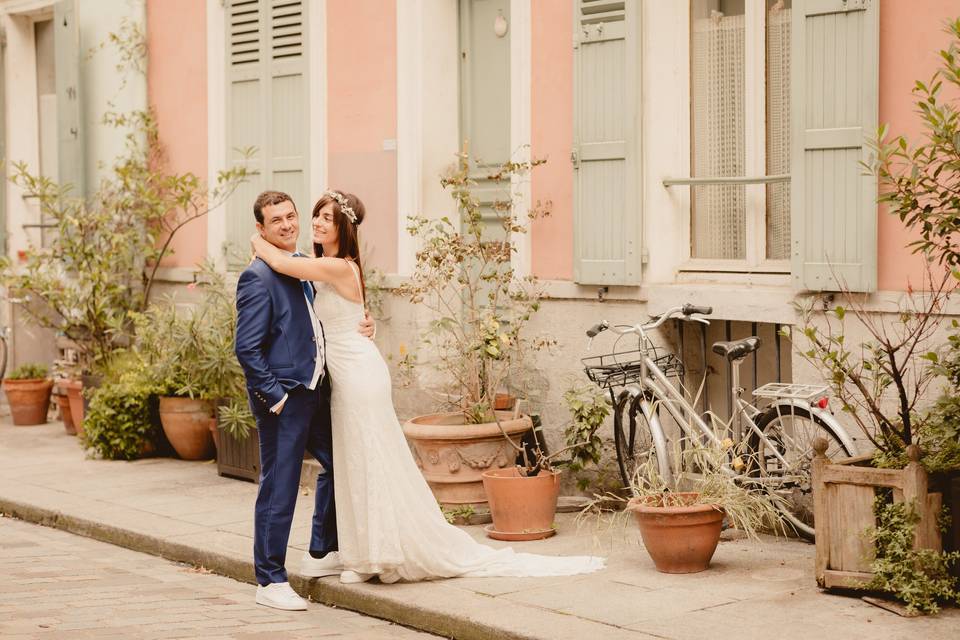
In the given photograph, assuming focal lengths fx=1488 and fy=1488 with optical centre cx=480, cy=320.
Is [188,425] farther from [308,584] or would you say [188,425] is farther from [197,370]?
[308,584]

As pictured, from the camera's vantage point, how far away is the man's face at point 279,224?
708 centimetres

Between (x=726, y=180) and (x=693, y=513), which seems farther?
(x=726, y=180)

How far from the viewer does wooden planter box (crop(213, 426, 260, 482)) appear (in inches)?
404

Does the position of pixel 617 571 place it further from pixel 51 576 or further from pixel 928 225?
pixel 51 576

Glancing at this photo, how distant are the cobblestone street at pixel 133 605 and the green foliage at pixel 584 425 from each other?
1.90 metres

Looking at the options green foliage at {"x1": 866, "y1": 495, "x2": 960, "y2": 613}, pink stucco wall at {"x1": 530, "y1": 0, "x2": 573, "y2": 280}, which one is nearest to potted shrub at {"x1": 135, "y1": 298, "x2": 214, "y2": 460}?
pink stucco wall at {"x1": 530, "y1": 0, "x2": 573, "y2": 280}

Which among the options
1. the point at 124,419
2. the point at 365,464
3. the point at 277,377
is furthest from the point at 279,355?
the point at 124,419

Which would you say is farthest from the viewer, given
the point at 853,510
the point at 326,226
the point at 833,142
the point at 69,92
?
the point at 69,92

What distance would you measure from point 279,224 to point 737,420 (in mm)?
2851

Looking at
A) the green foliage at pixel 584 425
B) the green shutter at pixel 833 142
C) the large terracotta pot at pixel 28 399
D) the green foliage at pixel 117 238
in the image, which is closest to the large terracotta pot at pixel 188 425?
the green foliage at pixel 117 238

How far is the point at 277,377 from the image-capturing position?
6.95 m

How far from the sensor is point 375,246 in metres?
10.7

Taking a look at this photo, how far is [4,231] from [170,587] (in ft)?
27.4

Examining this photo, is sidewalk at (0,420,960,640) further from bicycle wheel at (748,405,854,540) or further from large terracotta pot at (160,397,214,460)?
large terracotta pot at (160,397,214,460)
